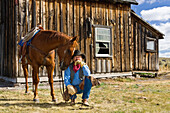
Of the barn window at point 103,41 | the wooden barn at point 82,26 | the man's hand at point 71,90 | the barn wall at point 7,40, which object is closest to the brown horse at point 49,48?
the man's hand at point 71,90

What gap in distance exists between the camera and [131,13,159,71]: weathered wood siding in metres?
12.7

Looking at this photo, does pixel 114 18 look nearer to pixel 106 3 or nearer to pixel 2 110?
pixel 106 3

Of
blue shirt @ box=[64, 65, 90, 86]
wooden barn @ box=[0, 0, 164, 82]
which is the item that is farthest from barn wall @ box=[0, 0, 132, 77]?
blue shirt @ box=[64, 65, 90, 86]

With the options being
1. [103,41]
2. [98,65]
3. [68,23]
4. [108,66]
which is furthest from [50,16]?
[108,66]

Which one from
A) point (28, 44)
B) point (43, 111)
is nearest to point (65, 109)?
point (43, 111)

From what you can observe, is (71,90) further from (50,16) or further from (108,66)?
(108,66)

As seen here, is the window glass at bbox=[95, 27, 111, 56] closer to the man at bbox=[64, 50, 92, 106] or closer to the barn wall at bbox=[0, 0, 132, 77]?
the barn wall at bbox=[0, 0, 132, 77]

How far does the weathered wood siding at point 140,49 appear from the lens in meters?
12.7

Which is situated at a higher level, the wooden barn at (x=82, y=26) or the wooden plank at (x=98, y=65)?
the wooden barn at (x=82, y=26)

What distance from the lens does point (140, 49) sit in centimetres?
1281

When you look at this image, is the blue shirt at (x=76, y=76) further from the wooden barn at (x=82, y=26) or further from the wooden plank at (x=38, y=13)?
the wooden plank at (x=38, y=13)

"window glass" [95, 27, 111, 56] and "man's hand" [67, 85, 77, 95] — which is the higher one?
"window glass" [95, 27, 111, 56]

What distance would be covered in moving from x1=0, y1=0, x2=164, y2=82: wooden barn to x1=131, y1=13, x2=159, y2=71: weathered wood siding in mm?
396

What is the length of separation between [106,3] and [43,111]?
8053mm
